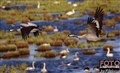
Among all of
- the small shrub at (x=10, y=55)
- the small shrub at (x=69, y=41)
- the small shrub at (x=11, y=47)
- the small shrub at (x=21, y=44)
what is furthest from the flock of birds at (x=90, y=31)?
the small shrub at (x=11, y=47)

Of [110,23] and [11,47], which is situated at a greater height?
[11,47]

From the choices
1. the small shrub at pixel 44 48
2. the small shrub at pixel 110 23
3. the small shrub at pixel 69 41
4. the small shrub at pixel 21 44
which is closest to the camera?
the small shrub at pixel 44 48

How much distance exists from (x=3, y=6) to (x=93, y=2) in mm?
12265

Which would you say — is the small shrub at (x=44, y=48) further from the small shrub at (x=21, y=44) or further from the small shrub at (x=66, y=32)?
the small shrub at (x=66, y=32)

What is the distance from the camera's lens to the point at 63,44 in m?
41.8

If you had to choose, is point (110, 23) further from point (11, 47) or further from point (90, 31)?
point (11, 47)

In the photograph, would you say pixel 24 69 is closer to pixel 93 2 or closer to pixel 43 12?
pixel 43 12

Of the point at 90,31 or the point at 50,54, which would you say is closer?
the point at 50,54

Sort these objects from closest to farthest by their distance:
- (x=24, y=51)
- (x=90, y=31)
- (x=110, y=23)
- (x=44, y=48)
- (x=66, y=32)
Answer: (x=24, y=51) → (x=44, y=48) → (x=90, y=31) → (x=66, y=32) → (x=110, y=23)

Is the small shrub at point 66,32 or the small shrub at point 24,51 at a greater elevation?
the small shrub at point 24,51

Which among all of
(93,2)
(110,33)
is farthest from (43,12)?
(110,33)

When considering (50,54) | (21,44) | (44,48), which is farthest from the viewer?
(21,44)

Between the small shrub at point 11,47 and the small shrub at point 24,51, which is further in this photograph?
the small shrub at point 11,47

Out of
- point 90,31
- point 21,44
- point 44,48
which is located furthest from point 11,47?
point 90,31
